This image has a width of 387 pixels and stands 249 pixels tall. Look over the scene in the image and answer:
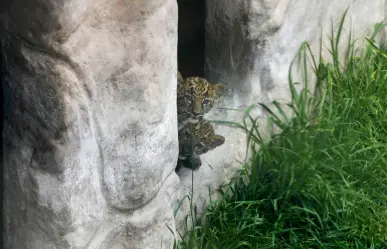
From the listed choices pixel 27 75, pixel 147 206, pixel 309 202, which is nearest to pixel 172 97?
pixel 147 206

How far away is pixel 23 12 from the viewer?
2.70 meters

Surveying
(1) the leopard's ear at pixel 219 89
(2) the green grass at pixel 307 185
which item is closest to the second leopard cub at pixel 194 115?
(1) the leopard's ear at pixel 219 89

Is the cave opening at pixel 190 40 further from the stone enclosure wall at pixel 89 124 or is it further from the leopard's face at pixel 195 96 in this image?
the stone enclosure wall at pixel 89 124

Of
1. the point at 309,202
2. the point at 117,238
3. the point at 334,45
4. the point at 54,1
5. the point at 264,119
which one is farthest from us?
the point at 334,45

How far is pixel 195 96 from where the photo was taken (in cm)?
406

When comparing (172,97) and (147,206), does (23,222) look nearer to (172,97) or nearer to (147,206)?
(147,206)

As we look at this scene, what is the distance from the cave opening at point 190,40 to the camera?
5113mm

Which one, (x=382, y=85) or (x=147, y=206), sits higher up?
(x=382, y=85)

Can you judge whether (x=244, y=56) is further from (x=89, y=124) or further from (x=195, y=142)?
(x=89, y=124)

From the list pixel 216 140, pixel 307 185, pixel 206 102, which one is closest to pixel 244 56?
pixel 206 102

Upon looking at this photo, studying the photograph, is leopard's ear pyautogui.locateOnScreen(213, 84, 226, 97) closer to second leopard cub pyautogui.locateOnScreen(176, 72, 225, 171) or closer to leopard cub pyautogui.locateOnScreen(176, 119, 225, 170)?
second leopard cub pyautogui.locateOnScreen(176, 72, 225, 171)

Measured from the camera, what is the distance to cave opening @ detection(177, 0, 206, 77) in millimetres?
5113

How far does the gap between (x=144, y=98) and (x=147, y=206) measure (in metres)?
0.49

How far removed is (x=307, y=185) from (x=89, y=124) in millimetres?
1509
